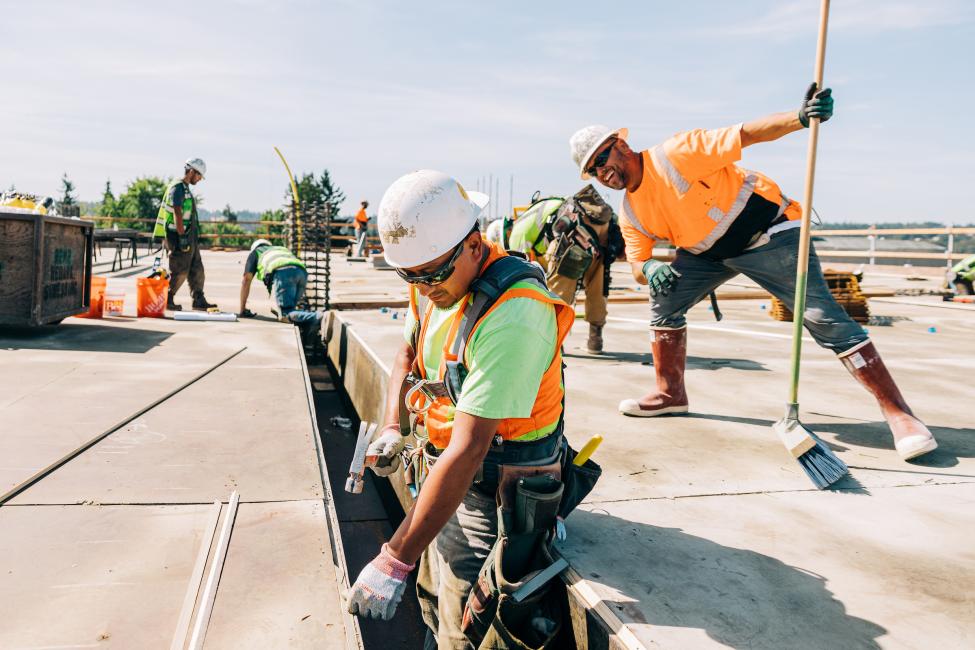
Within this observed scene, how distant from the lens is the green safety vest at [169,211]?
346 inches

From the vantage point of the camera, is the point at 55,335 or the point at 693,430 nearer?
the point at 693,430

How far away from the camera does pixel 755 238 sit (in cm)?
400

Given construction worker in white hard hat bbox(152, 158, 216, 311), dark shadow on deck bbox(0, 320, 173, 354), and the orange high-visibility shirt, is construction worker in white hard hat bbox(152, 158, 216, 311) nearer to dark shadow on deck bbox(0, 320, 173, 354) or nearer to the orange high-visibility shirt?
dark shadow on deck bbox(0, 320, 173, 354)

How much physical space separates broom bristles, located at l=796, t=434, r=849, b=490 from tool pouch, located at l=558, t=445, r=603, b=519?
56.0 inches

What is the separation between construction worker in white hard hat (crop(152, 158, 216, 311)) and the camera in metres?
8.81

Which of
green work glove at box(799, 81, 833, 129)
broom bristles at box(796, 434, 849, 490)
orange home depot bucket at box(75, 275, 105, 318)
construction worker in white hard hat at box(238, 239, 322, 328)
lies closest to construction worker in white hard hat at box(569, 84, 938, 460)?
green work glove at box(799, 81, 833, 129)

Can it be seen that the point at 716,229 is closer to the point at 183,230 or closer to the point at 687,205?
the point at 687,205

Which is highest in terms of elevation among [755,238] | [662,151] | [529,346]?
[662,151]

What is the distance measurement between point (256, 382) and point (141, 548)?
286 cm

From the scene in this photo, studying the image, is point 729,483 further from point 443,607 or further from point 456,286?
point 456,286

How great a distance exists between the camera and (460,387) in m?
2.19

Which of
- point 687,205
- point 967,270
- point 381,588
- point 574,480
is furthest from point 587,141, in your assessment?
point 967,270

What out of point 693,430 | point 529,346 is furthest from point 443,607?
point 693,430

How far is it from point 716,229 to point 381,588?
2.83 meters
